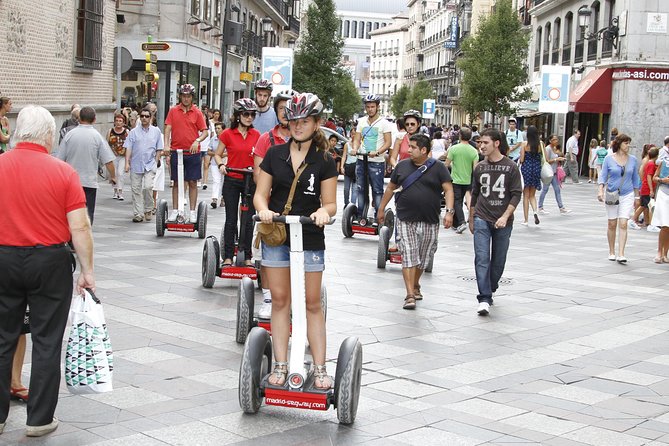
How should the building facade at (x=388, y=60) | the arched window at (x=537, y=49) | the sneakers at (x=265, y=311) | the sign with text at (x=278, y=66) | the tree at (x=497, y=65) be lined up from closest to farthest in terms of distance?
the sneakers at (x=265, y=311)
the sign with text at (x=278, y=66)
the tree at (x=497, y=65)
the arched window at (x=537, y=49)
the building facade at (x=388, y=60)

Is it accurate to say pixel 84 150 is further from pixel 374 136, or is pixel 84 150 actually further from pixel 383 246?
pixel 374 136

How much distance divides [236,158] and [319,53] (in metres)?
54.5

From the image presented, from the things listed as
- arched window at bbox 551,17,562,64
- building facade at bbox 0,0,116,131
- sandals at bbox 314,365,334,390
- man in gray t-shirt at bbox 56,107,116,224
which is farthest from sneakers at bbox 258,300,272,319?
arched window at bbox 551,17,562,64

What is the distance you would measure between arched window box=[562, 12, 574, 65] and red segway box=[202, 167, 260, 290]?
121ft

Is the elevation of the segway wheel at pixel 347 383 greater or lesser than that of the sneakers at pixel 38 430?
greater

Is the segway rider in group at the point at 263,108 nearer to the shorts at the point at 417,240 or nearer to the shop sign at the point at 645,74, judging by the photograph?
the shorts at the point at 417,240

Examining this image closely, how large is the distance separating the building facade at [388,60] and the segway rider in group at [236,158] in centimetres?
12802

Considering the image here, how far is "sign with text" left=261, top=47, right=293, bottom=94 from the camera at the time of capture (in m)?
31.4

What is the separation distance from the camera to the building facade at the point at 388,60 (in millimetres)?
141750

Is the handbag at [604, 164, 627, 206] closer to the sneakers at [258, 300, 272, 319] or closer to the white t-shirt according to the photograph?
→ the white t-shirt

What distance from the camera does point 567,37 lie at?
4612 cm

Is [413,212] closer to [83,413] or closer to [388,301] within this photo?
[388,301]

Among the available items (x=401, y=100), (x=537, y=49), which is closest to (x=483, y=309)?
(x=537, y=49)

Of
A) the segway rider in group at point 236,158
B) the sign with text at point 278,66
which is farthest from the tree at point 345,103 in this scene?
the segway rider in group at point 236,158
